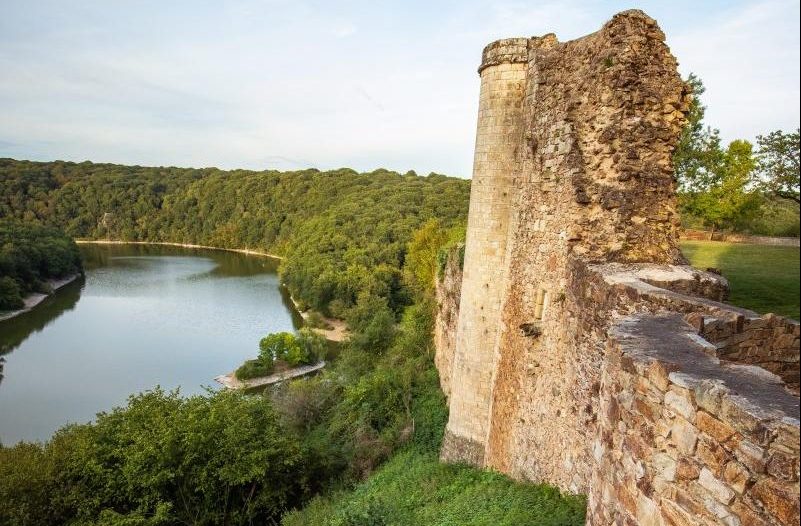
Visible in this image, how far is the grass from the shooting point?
19.7ft

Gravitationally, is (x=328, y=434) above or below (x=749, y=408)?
below

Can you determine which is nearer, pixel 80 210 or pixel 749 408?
pixel 749 408

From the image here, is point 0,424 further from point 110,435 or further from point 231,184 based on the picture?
point 231,184

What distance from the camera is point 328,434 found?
17.0m

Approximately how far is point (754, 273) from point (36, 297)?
5971 centimetres

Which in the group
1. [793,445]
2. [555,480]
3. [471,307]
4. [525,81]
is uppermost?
[525,81]

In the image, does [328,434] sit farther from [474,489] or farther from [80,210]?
[80,210]

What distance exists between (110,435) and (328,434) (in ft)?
21.0

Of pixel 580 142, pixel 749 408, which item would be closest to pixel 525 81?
pixel 580 142

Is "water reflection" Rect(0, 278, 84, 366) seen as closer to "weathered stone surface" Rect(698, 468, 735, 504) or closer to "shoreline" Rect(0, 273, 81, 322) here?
"shoreline" Rect(0, 273, 81, 322)

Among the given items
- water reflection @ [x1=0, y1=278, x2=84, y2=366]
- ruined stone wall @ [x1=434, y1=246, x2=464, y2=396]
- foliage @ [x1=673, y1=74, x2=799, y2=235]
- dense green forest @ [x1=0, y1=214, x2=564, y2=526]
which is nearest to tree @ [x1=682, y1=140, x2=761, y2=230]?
A: foliage @ [x1=673, y1=74, x2=799, y2=235]

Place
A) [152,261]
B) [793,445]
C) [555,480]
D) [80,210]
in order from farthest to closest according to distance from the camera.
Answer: [80,210], [152,261], [555,480], [793,445]

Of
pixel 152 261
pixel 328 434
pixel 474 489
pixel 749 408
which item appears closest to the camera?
pixel 749 408

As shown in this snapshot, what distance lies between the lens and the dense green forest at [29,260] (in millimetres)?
46469
